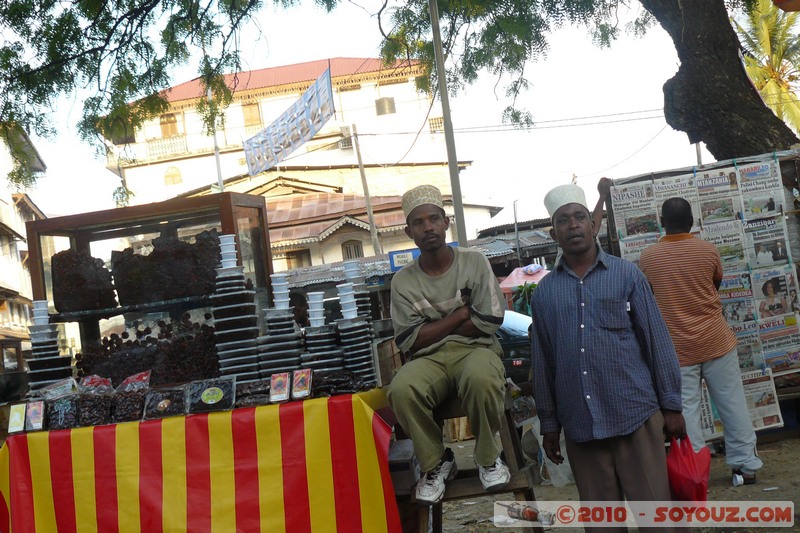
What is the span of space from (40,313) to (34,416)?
863 millimetres

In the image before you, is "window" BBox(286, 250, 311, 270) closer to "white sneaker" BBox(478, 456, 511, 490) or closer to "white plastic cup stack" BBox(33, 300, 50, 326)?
"white plastic cup stack" BBox(33, 300, 50, 326)

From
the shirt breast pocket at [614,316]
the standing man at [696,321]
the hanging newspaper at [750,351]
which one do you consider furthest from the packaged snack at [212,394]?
the hanging newspaper at [750,351]

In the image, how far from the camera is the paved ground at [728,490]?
5371mm

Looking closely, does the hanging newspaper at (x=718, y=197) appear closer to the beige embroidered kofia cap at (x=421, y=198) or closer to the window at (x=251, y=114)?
the beige embroidered kofia cap at (x=421, y=198)

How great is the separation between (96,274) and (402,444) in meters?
2.17

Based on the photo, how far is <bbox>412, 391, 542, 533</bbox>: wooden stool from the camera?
12.2 ft

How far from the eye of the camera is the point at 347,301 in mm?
4336

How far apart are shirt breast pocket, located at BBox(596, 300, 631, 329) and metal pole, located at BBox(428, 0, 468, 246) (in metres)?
5.13

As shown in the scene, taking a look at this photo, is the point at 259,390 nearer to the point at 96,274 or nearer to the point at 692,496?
the point at 96,274

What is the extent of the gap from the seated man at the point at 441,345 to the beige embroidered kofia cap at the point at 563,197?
20.1 inches

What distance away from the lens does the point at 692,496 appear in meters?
3.29

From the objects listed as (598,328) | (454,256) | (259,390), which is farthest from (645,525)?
(259,390)

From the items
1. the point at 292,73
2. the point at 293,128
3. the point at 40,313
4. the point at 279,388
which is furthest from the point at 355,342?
the point at 292,73

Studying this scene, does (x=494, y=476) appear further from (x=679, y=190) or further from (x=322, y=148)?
(x=322, y=148)
